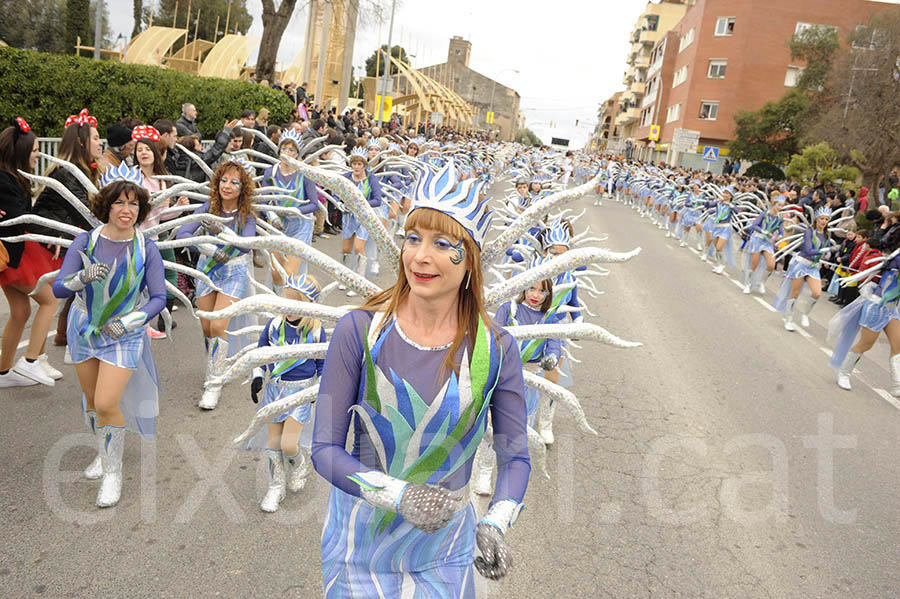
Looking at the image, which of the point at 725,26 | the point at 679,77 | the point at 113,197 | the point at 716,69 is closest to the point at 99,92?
the point at 113,197

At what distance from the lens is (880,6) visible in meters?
51.4

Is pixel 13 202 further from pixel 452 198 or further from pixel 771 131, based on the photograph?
pixel 771 131

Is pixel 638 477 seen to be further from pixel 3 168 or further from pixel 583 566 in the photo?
pixel 3 168

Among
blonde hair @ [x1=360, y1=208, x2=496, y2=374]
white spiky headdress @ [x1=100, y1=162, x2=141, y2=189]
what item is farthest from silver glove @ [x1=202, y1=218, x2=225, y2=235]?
blonde hair @ [x1=360, y1=208, x2=496, y2=374]

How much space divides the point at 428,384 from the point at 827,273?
1736 centimetres

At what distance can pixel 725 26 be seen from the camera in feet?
188

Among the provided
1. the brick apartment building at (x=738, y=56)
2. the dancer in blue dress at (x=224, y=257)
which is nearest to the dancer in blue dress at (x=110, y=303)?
the dancer in blue dress at (x=224, y=257)

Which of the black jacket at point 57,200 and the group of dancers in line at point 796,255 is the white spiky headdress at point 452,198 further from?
the group of dancers in line at point 796,255

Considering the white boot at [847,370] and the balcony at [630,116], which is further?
the balcony at [630,116]

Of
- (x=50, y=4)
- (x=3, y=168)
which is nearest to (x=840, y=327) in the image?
(x=3, y=168)

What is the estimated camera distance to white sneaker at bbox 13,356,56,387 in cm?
638

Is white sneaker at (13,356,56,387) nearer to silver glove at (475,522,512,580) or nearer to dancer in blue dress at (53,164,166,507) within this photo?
dancer in blue dress at (53,164,166,507)

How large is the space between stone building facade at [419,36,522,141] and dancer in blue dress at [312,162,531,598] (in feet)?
343

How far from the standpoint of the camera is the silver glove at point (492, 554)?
207cm
